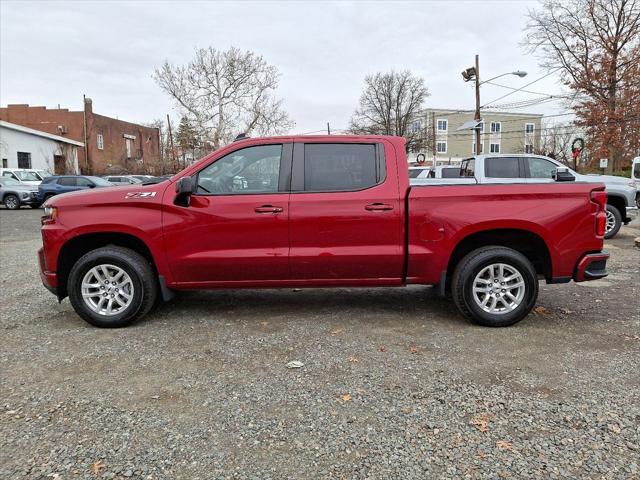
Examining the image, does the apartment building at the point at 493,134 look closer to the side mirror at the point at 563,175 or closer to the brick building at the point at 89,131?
the brick building at the point at 89,131

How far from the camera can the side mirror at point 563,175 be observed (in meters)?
8.93

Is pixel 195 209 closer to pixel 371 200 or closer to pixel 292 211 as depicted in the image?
pixel 292 211

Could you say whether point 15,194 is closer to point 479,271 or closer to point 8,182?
point 8,182

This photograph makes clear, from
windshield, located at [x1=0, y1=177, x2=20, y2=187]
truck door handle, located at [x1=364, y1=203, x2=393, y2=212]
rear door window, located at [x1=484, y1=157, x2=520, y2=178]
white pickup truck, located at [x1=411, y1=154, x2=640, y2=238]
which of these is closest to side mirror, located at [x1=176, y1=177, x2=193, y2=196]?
truck door handle, located at [x1=364, y1=203, x2=393, y2=212]

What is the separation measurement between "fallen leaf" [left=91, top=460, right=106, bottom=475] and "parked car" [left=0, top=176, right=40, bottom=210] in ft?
74.0

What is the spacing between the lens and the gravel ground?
2.50 meters

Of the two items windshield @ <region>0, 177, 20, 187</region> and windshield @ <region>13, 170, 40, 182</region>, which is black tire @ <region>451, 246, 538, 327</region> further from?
windshield @ <region>13, 170, 40, 182</region>

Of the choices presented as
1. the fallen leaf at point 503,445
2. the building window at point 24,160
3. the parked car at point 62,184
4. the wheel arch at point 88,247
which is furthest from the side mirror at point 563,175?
the building window at point 24,160

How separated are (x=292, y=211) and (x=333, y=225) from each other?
1.36ft

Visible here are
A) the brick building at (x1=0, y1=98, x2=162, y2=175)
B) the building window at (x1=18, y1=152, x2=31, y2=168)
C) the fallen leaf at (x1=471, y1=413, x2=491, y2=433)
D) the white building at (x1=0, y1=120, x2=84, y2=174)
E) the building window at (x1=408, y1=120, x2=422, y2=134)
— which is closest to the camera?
the fallen leaf at (x1=471, y1=413, x2=491, y2=433)

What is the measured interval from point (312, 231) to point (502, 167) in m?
7.13

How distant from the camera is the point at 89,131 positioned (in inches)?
1716

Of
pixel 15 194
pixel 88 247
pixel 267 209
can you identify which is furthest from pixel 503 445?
pixel 15 194

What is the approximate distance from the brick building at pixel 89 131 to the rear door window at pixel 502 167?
3848cm
